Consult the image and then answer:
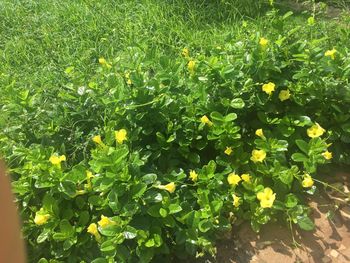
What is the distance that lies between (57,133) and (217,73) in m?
0.84

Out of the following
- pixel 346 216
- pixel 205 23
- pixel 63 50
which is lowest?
pixel 346 216

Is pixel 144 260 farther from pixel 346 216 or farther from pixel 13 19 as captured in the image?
pixel 13 19

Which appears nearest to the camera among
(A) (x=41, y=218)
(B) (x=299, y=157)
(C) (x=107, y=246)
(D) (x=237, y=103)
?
(C) (x=107, y=246)

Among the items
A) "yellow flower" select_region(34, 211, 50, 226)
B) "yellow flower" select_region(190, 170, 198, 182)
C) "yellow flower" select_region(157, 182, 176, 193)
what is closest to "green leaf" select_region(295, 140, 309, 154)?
"yellow flower" select_region(190, 170, 198, 182)

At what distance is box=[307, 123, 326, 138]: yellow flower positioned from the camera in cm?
233

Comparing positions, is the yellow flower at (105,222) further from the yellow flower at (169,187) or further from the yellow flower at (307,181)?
the yellow flower at (307,181)

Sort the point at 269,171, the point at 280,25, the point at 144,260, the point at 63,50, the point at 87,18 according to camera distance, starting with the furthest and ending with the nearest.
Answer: the point at 87,18 → the point at 63,50 → the point at 280,25 → the point at 269,171 → the point at 144,260

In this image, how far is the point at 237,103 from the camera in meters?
2.39

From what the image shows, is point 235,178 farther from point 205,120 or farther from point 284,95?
point 284,95

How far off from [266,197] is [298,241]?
0.86 ft

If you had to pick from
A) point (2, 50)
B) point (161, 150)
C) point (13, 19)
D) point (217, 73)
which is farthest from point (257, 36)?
point (13, 19)

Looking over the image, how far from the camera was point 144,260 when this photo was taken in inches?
78.7

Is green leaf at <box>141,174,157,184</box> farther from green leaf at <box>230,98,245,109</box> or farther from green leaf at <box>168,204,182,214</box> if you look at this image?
green leaf at <box>230,98,245,109</box>

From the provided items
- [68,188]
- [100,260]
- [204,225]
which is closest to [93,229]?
[100,260]
